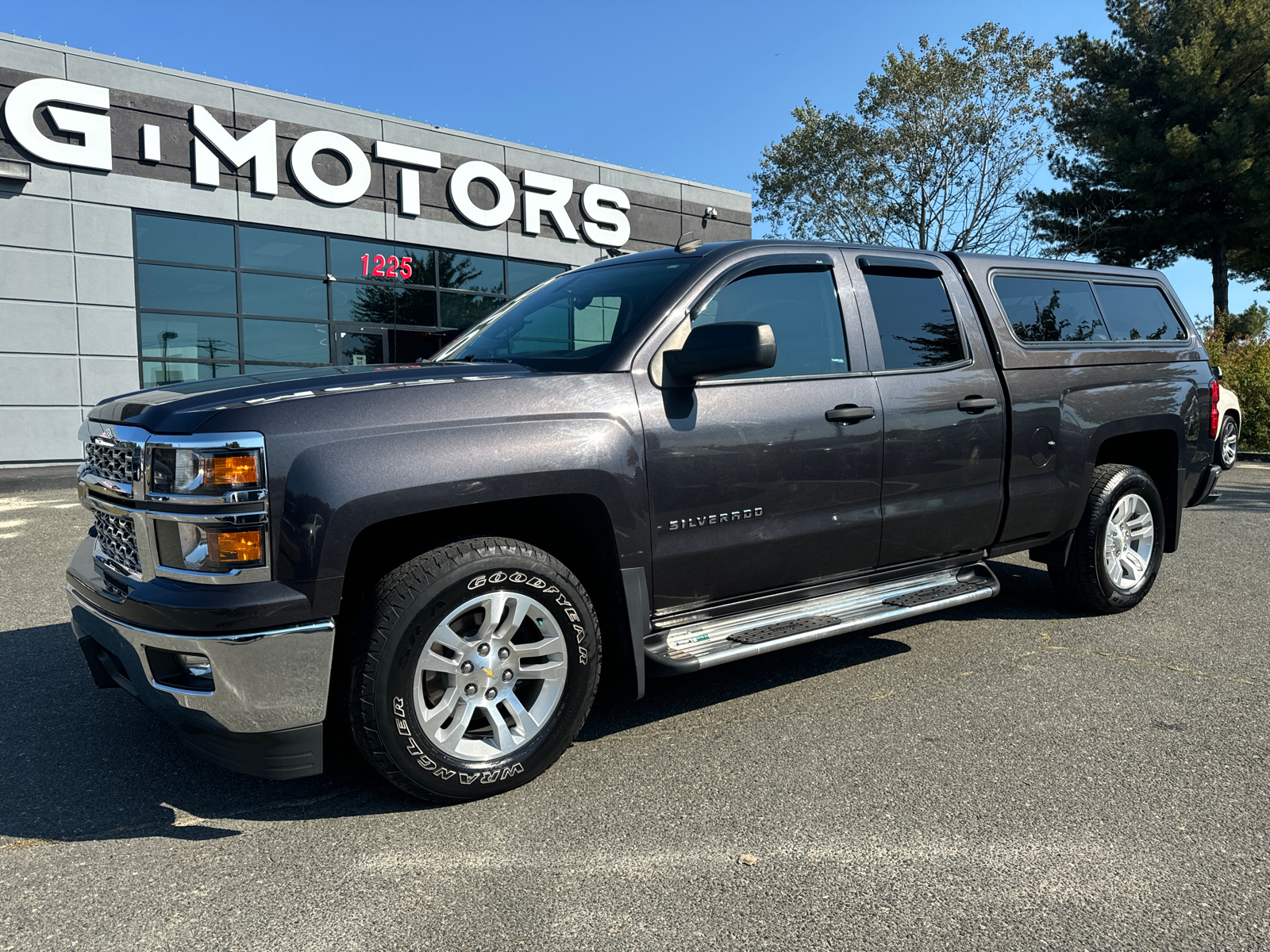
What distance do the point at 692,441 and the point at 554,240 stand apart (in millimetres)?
16840

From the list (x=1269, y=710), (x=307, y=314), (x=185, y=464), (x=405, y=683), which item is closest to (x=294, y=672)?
(x=405, y=683)

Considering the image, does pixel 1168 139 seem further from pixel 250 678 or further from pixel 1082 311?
pixel 250 678

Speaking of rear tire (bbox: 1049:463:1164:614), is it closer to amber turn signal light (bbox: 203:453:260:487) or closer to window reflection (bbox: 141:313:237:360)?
amber turn signal light (bbox: 203:453:260:487)

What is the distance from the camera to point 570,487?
2.97 m

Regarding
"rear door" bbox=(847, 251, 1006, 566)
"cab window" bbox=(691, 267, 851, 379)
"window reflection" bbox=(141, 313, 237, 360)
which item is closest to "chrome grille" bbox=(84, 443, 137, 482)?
"cab window" bbox=(691, 267, 851, 379)

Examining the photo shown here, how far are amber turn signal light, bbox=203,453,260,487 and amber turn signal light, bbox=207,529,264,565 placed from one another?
0.14m

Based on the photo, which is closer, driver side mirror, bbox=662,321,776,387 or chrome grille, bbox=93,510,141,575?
chrome grille, bbox=93,510,141,575

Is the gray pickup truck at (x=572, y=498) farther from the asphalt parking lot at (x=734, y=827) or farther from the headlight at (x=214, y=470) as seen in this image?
the asphalt parking lot at (x=734, y=827)

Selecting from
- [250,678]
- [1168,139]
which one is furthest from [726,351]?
[1168,139]

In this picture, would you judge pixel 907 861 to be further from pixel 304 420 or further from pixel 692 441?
pixel 304 420

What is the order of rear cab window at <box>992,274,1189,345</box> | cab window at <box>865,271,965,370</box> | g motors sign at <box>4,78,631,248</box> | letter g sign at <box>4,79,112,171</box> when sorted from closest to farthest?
cab window at <box>865,271,965,370</box>, rear cab window at <box>992,274,1189,345</box>, letter g sign at <box>4,79,112,171</box>, g motors sign at <box>4,78,631,248</box>

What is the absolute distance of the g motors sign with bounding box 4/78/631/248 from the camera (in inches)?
537

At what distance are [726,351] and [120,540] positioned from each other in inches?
83.1

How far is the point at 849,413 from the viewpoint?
3648 mm
